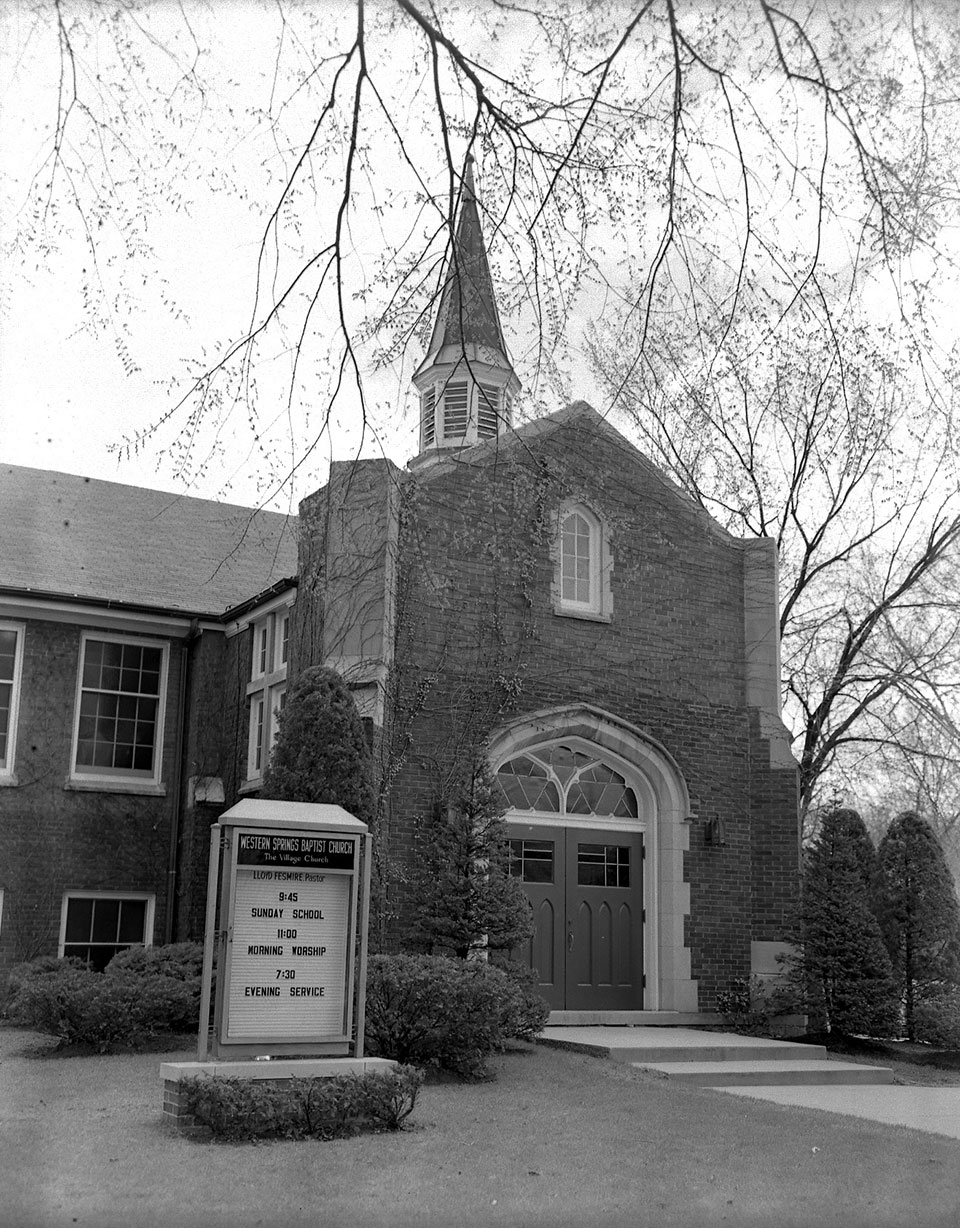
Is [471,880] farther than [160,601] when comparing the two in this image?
No

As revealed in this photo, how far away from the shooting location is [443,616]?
53.8 feet

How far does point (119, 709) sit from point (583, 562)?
663cm

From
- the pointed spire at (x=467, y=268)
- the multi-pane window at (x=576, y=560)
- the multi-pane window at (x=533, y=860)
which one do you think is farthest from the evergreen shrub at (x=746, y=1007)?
the pointed spire at (x=467, y=268)

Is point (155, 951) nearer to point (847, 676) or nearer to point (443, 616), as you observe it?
point (443, 616)

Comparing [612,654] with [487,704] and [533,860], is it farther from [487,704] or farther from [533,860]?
[533,860]

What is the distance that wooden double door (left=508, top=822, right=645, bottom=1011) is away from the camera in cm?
1694

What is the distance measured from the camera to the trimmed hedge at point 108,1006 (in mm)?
12203

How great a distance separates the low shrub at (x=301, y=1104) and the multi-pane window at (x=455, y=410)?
13543 mm

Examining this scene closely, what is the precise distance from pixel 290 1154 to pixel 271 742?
1033cm

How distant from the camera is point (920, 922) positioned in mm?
17297

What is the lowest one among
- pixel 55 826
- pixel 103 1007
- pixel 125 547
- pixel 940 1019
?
pixel 940 1019

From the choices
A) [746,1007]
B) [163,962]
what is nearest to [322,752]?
[163,962]

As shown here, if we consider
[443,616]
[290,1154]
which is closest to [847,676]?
[443,616]

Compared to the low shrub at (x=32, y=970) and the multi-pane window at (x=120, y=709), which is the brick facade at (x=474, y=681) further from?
the low shrub at (x=32, y=970)
